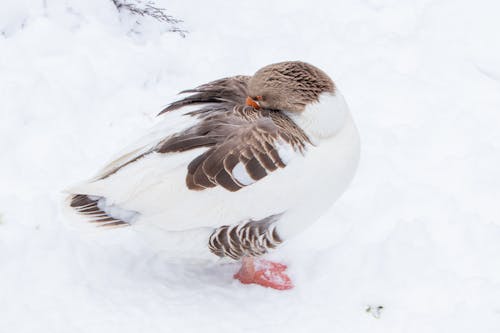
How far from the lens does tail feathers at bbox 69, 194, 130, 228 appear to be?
3359 millimetres

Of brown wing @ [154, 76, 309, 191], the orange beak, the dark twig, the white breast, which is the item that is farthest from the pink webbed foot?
the dark twig

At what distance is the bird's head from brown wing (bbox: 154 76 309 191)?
68 millimetres

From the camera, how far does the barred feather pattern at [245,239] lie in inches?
131

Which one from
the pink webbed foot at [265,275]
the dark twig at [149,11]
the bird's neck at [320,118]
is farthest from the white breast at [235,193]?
the dark twig at [149,11]

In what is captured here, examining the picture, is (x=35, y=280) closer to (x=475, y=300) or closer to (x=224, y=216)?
(x=224, y=216)

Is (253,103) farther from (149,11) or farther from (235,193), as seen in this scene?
(149,11)

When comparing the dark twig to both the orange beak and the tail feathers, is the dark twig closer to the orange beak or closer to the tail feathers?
the orange beak

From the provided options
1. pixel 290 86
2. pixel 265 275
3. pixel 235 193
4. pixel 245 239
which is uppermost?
pixel 290 86

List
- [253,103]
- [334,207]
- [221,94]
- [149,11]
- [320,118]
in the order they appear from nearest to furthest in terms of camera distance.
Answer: [320,118]
[253,103]
[221,94]
[334,207]
[149,11]

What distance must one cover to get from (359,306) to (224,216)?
0.85 m

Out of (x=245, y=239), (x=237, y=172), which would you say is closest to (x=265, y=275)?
(x=245, y=239)

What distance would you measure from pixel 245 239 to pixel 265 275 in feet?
1.38

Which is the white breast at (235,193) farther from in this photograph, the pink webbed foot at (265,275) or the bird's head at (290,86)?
the pink webbed foot at (265,275)

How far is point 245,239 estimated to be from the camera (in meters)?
3.38
